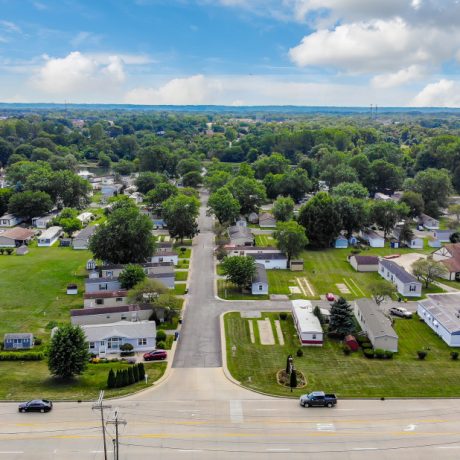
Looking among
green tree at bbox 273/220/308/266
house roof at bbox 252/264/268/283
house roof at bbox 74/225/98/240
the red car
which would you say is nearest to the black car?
the red car

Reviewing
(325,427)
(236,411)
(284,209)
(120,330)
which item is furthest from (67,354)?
(284,209)

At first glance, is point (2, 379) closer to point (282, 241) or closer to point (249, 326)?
point (249, 326)

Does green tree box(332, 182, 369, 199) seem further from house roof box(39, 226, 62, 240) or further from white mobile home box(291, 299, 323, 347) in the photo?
house roof box(39, 226, 62, 240)

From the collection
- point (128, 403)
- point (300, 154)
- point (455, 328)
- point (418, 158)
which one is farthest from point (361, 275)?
point (300, 154)

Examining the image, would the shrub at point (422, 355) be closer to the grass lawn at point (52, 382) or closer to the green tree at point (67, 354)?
the grass lawn at point (52, 382)

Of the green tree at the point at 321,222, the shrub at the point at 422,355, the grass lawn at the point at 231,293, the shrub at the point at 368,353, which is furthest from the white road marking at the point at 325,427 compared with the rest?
the green tree at the point at 321,222

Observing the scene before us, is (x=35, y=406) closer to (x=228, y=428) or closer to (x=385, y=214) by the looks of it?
(x=228, y=428)

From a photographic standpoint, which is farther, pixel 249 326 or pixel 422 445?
pixel 249 326
